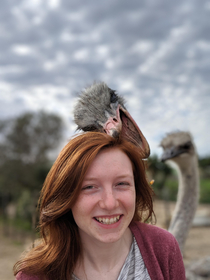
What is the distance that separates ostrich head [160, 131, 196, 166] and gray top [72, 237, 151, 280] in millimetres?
1617

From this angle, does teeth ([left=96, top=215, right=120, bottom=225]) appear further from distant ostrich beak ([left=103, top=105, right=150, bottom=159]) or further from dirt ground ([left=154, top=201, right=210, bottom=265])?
dirt ground ([left=154, top=201, right=210, bottom=265])

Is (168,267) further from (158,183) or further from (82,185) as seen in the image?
(158,183)

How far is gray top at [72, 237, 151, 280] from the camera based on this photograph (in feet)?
4.07

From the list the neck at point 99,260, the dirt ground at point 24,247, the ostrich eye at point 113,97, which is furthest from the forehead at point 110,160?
the dirt ground at point 24,247

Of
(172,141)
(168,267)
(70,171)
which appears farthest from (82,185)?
(172,141)

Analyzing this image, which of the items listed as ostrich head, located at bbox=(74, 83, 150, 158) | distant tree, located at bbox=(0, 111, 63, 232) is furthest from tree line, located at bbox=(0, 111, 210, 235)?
ostrich head, located at bbox=(74, 83, 150, 158)

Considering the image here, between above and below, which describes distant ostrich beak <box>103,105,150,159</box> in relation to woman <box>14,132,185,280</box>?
above

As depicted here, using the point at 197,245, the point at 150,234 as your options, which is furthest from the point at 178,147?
the point at 197,245

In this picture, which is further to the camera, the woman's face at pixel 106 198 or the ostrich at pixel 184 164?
the ostrich at pixel 184 164

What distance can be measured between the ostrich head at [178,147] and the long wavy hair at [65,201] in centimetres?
158

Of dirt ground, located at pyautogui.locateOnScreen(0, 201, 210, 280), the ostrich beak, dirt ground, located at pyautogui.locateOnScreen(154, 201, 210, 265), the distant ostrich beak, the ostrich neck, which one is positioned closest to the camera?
the distant ostrich beak

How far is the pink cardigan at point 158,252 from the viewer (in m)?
1.28

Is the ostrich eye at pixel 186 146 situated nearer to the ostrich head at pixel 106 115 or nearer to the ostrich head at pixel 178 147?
the ostrich head at pixel 178 147

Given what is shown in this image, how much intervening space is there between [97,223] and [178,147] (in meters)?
1.95
